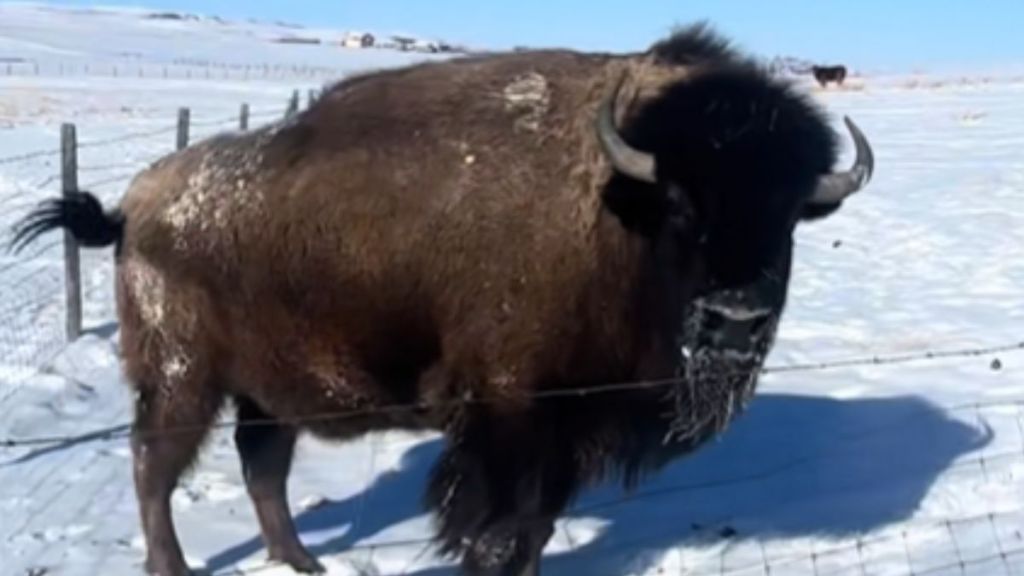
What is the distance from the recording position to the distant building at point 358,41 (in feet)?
389

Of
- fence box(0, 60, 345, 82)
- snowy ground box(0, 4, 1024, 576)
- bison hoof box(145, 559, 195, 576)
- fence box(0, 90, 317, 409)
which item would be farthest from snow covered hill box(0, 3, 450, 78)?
bison hoof box(145, 559, 195, 576)

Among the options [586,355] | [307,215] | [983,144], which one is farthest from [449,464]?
[983,144]

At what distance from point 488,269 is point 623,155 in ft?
2.34

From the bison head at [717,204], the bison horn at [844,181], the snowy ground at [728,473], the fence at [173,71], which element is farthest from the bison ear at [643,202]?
the fence at [173,71]

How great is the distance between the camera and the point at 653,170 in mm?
6449

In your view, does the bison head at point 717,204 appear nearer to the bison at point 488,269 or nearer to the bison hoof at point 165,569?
the bison at point 488,269

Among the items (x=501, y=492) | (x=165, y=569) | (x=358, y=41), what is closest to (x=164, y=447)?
(x=165, y=569)

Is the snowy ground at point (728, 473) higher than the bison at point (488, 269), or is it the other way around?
the bison at point (488, 269)

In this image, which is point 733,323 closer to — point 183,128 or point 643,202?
point 643,202

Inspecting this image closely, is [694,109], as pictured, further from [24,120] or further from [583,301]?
[24,120]

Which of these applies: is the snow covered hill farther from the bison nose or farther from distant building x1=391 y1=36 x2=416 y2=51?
the bison nose

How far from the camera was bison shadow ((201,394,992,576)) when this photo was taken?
764cm

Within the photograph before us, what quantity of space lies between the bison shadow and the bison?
0.60 meters

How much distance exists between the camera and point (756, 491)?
8375mm
